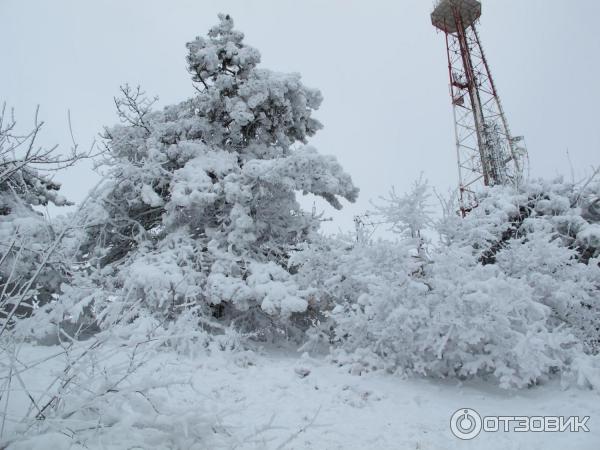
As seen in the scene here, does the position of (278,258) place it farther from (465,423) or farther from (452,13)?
(452,13)

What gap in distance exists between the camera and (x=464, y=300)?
5.47 metres

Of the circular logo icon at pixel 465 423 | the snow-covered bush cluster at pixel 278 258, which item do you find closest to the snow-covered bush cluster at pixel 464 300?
the snow-covered bush cluster at pixel 278 258

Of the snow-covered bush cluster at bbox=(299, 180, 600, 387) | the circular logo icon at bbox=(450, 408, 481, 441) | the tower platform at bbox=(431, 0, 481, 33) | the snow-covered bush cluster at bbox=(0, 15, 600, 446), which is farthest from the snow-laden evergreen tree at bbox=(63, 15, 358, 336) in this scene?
the tower platform at bbox=(431, 0, 481, 33)

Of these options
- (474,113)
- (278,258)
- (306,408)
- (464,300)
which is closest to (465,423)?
(464,300)

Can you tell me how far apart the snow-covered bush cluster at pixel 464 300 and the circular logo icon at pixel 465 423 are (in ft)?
2.28

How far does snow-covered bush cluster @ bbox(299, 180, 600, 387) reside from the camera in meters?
5.30

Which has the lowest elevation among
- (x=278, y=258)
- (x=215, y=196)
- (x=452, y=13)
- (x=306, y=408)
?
(x=306, y=408)

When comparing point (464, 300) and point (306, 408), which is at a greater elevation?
point (464, 300)

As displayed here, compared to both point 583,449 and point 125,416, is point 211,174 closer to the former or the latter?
point 125,416

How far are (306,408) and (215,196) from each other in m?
4.33

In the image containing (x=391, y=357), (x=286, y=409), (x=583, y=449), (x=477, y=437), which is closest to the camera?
(x=583, y=449)

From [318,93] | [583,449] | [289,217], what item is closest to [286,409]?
[583,449]

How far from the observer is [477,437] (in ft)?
13.9

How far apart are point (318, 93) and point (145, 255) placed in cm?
563
